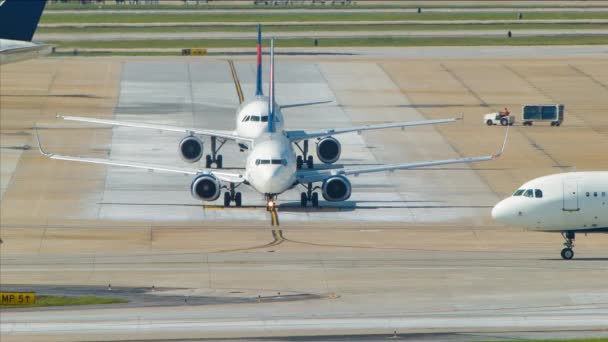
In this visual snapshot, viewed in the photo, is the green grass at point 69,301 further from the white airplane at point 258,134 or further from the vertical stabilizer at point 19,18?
the vertical stabilizer at point 19,18

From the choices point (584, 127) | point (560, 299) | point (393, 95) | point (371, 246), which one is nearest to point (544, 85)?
point (393, 95)

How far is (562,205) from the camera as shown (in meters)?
63.6

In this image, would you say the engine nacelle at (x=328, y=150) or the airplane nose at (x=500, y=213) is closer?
the airplane nose at (x=500, y=213)

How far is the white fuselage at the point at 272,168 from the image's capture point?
73.0 meters

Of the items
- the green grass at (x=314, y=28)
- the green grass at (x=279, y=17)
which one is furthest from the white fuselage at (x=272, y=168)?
the green grass at (x=279, y=17)

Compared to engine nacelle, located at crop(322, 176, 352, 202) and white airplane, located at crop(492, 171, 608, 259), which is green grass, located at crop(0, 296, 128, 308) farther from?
engine nacelle, located at crop(322, 176, 352, 202)

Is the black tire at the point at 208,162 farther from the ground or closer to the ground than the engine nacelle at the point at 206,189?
farther from the ground

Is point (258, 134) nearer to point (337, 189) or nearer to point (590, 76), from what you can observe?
point (337, 189)

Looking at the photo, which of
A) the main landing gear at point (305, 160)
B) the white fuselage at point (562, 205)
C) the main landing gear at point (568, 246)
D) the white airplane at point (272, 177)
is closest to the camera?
the white fuselage at point (562, 205)

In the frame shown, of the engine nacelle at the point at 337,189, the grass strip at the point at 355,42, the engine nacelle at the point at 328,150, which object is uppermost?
the grass strip at the point at 355,42

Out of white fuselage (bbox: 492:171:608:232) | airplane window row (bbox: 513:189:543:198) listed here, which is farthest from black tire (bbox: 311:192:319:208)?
airplane window row (bbox: 513:189:543:198)

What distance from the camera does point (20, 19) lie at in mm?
112812

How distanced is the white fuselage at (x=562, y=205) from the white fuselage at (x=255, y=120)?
21.6m

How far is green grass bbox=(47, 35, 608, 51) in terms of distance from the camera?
156875 millimetres
